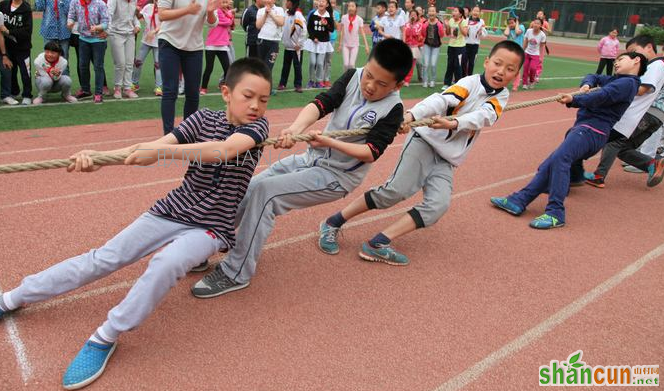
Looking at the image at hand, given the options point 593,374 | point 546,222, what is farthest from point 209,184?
point 546,222

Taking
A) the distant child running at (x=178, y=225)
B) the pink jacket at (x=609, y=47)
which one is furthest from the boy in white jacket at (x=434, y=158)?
the pink jacket at (x=609, y=47)

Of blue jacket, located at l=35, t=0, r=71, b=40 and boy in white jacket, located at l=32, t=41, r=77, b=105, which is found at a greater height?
blue jacket, located at l=35, t=0, r=71, b=40

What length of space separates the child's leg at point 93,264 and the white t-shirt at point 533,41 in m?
12.1

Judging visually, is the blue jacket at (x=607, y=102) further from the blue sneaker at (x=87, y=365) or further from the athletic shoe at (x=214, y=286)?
the blue sneaker at (x=87, y=365)

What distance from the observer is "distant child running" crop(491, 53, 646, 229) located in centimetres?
484

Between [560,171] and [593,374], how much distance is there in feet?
8.24

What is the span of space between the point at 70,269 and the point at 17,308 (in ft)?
1.56

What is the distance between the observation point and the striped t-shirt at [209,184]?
2.74 meters

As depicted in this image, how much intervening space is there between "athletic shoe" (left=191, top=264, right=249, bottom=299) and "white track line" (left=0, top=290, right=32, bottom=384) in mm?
913

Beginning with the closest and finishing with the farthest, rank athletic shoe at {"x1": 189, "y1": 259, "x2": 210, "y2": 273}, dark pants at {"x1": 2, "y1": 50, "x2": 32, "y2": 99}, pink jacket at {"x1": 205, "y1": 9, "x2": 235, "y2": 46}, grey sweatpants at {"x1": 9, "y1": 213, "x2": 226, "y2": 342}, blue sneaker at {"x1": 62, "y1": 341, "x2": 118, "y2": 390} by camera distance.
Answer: blue sneaker at {"x1": 62, "y1": 341, "x2": 118, "y2": 390} → grey sweatpants at {"x1": 9, "y1": 213, "x2": 226, "y2": 342} → athletic shoe at {"x1": 189, "y1": 259, "x2": 210, "y2": 273} → dark pants at {"x1": 2, "y1": 50, "x2": 32, "y2": 99} → pink jacket at {"x1": 205, "y1": 9, "x2": 235, "y2": 46}

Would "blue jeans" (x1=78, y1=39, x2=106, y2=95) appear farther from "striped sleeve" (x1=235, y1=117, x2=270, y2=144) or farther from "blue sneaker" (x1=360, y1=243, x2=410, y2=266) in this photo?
"striped sleeve" (x1=235, y1=117, x2=270, y2=144)

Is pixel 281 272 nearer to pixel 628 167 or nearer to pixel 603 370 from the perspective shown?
pixel 603 370

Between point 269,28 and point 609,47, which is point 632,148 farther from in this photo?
point 609,47

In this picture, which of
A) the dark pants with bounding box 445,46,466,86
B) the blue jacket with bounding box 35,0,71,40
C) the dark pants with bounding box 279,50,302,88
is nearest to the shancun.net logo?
the blue jacket with bounding box 35,0,71,40
